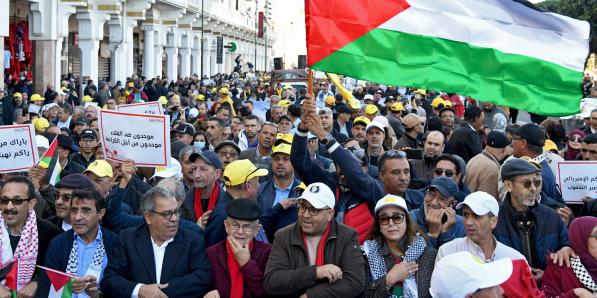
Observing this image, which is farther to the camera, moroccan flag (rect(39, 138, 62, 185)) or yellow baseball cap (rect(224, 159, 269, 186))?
moroccan flag (rect(39, 138, 62, 185))

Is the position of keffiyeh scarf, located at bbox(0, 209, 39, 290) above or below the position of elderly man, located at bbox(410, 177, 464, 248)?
below

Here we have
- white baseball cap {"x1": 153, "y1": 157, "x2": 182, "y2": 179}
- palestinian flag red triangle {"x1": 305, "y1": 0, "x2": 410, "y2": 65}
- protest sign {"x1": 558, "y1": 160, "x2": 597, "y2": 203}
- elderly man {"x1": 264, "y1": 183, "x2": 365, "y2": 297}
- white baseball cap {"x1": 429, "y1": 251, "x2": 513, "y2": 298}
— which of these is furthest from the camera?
white baseball cap {"x1": 153, "y1": 157, "x2": 182, "y2": 179}

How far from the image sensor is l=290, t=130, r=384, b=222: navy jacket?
6.63 metres

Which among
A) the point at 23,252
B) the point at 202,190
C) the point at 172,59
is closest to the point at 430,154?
the point at 202,190

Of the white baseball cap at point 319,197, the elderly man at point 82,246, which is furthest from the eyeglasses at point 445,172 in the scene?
the elderly man at point 82,246

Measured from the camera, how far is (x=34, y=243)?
6215 mm

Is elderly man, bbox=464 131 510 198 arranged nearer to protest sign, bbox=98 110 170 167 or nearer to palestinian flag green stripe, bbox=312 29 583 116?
palestinian flag green stripe, bbox=312 29 583 116

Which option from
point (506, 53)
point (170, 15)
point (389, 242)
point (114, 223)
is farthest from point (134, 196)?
point (170, 15)

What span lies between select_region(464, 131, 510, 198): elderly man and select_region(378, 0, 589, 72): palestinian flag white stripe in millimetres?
1697

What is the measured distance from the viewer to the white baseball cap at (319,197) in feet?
18.7

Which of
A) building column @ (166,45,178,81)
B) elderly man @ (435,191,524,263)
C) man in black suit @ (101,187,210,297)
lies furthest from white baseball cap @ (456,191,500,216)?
building column @ (166,45,178,81)

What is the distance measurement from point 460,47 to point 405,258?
2.09m

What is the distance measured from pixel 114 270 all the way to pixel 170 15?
137 feet

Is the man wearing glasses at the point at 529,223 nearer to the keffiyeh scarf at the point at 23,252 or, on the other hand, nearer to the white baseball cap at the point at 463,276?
the white baseball cap at the point at 463,276
